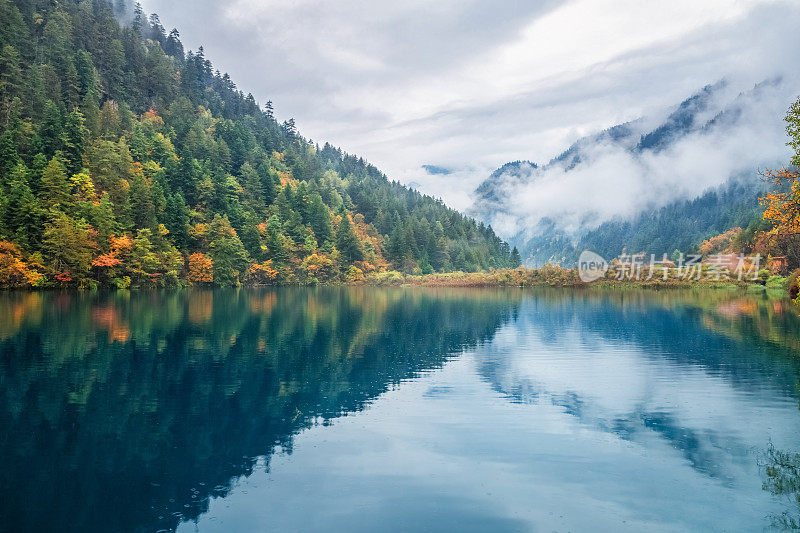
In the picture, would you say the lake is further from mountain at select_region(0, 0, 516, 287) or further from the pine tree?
the pine tree

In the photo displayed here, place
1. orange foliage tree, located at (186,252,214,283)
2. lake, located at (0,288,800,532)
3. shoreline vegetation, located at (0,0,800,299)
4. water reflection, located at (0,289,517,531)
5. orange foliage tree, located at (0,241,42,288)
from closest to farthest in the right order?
1. lake, located at (0,288,800,532)
2. water reflection, located at (0,289,517,531)
3. orange foliage tree, located at (0,241,42,288)
4. shoreline vegetation, located at (0,0,800,299)
5. orange foliage tree, located at (186,252,214,283)

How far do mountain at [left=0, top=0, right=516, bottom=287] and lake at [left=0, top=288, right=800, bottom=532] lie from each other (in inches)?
1739

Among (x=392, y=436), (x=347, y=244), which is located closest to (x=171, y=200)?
(x=347, y=244)

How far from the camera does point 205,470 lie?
34.7 ft

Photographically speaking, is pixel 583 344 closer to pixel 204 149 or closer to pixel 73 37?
pixel 204 149

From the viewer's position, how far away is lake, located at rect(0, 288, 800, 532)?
898 cm

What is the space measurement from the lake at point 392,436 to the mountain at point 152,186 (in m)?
44.2

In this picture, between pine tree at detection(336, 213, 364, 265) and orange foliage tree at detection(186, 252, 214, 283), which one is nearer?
orange foliage tree at detection(186, 252, 214, 283)

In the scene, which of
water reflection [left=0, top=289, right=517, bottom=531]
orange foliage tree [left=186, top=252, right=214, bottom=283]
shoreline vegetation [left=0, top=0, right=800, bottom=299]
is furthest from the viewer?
orange foliage tree [left=186, top=252, right=214, bottom=283]

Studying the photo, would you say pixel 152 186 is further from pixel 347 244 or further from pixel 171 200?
pixel 347 244

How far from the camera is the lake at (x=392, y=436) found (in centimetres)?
898

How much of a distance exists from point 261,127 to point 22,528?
16821 cm

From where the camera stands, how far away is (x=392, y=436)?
42.5ft

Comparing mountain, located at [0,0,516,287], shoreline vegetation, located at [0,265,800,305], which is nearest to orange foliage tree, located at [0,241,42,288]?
mountain, located at [0,0,516,287]
